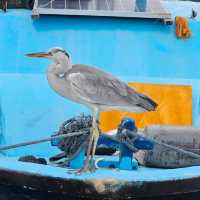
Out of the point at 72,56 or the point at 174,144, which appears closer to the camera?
the point at 174,144

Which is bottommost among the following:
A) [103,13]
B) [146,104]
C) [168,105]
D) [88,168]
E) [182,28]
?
[88,168]

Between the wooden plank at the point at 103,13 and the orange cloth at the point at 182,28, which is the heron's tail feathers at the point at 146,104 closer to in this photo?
the wooden plank at the point at 103,13

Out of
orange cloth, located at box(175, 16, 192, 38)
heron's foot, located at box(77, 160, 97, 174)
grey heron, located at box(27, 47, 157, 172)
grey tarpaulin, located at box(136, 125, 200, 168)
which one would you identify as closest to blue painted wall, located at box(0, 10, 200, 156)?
orange cloth, located at box(175, 16, 192, 38)

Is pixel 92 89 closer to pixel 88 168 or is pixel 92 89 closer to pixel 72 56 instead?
pixel 88 168

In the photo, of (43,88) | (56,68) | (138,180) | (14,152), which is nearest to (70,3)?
(43,88)

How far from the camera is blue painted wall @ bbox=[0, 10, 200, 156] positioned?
242 inches

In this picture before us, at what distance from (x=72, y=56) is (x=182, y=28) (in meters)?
1.01

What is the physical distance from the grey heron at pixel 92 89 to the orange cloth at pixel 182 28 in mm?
1917

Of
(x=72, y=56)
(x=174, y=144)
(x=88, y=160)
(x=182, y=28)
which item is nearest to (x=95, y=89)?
(x=88, y=160)

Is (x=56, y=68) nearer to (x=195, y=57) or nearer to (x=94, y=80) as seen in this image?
(x=94, y=80)

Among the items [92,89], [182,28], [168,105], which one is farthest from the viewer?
[182,28]

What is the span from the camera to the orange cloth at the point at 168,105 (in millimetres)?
6301

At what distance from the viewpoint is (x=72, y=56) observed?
641 cm

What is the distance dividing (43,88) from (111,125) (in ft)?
2.15
